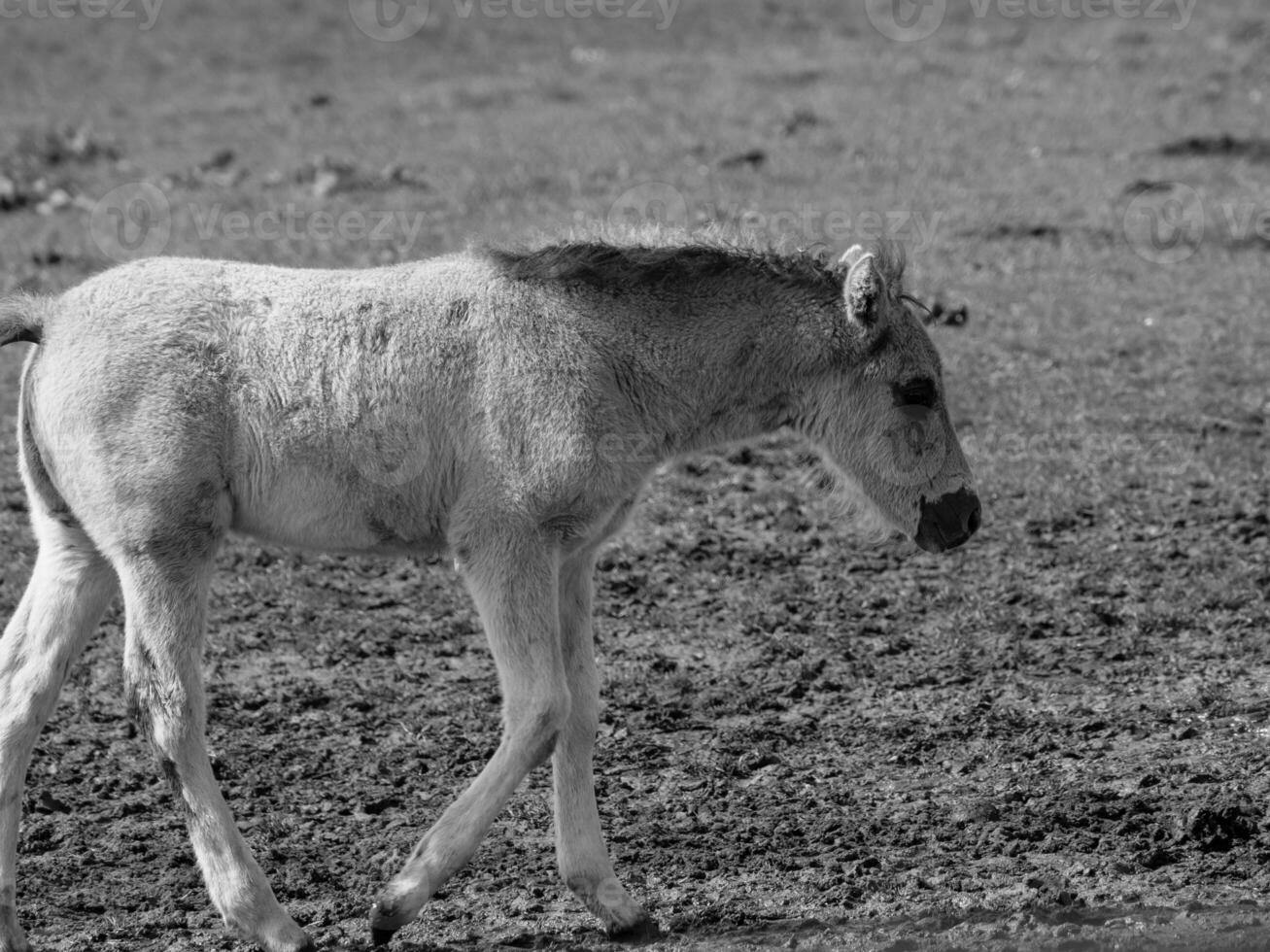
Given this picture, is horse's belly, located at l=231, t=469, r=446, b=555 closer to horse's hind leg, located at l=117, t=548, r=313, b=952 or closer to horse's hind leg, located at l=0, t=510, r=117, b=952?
horse's hind leg, located at l=117, t=548, r=313, b=952

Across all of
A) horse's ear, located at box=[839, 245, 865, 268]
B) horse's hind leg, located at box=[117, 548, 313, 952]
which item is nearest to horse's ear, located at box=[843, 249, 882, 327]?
horse's ear, located at box=[839, 245, 865, 268]

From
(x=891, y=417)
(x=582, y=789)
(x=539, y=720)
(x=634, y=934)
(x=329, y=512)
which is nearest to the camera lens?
(x=539, y=720)

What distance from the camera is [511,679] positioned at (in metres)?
6.42

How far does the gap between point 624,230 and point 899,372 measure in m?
1.25

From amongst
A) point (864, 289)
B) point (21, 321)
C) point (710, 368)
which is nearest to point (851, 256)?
point (864, 289)

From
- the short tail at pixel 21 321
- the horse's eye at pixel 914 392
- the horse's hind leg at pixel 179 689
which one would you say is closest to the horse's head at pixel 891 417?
the horse's eye at pixel 914 392

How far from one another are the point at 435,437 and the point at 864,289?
1.76 metres

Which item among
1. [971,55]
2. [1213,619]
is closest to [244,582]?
[1213,619]

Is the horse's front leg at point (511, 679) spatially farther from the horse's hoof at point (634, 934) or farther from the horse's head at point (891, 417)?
the horse's head at point (891, 417)

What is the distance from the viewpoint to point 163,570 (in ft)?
21.2

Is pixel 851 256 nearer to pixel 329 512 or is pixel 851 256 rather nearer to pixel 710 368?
pixel 710 368

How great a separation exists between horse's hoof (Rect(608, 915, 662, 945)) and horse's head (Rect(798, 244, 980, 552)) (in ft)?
6.33

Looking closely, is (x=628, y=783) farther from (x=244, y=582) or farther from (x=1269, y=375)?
(x=1269, y=375)

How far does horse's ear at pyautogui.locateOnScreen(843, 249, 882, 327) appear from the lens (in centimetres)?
682
